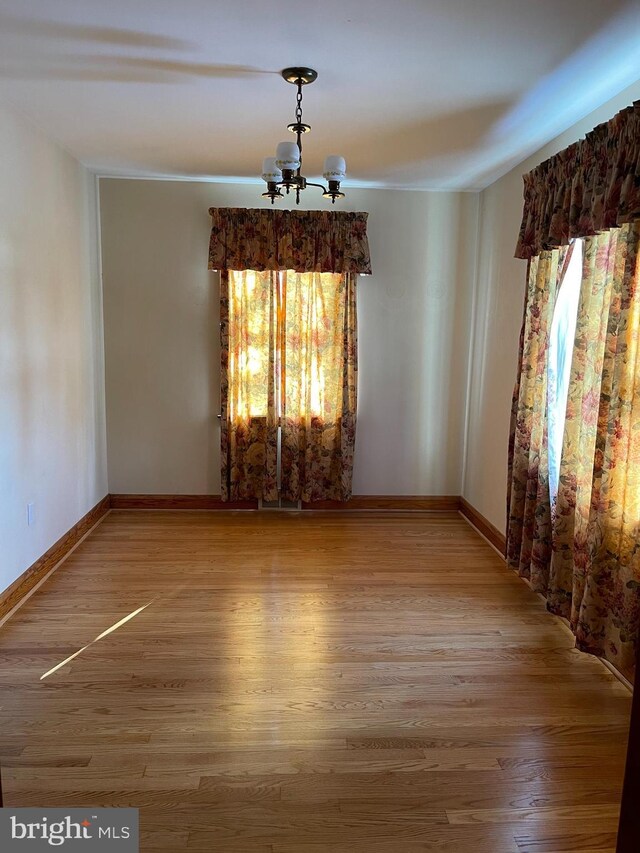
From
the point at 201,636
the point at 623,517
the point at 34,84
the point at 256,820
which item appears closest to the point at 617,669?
the point at 623,517

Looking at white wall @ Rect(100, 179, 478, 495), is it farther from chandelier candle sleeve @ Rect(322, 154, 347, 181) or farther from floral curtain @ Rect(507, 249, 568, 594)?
chandelier candle sleeve @ Rect(322, 154, 347, 181)

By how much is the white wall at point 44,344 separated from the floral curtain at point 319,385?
149cm

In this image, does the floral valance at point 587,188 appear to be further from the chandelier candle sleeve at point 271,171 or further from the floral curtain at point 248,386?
the floral curtain at point 248,386

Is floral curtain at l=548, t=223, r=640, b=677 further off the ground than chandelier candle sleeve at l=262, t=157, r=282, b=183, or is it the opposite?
chandelier candle sleeve at l=262, t=157, r=282, b=183

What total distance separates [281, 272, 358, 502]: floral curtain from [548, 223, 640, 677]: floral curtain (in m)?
2.09

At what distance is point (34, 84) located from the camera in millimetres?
2805

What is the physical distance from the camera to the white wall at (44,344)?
3.09m

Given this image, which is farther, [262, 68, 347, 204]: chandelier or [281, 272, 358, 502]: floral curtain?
[281, 272, 358, 502]: floral curtain

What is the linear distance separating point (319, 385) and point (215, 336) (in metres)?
0.92

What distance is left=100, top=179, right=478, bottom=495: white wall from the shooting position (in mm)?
4602

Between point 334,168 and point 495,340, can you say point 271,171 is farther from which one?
point 495,340

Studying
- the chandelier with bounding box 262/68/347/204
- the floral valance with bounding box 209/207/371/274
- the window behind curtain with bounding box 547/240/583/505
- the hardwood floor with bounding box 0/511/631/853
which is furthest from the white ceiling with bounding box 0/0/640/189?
the hardwood floor with bounding box 0/511/631/853

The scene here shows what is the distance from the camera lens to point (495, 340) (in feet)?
14.2

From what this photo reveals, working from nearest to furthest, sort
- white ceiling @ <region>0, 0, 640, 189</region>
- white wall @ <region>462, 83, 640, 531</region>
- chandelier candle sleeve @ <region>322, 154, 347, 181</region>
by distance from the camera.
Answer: white ceiling @ <region>0, 0, 640, 189</region> → chandelier candle sleeve @ <region>322, 154, 347, 181</region> → white wall @ <region>462, 83, 640, 531</region>
